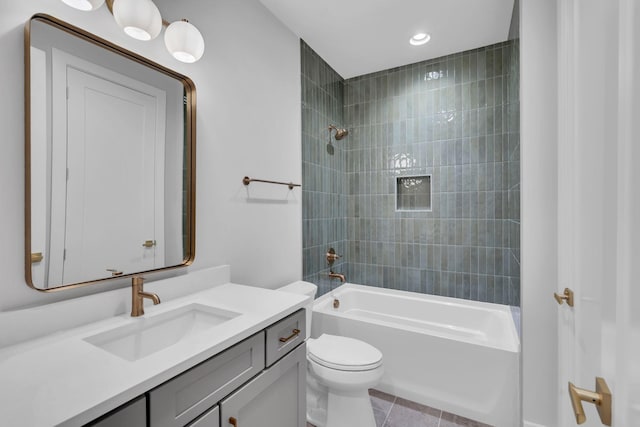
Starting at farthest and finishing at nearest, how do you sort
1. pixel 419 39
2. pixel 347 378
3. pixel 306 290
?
pixel 419 39 < pixel 306 290 < pixel 347 378

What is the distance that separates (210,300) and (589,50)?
59.9 inches

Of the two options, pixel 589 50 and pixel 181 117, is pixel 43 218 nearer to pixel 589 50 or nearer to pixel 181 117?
pixel 181 117

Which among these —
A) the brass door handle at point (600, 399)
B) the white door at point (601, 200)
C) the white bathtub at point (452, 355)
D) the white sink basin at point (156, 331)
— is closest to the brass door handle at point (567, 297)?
the white door at point (601, 200)

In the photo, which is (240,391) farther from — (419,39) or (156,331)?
(419,39)

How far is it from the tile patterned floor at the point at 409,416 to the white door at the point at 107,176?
4.84 ft

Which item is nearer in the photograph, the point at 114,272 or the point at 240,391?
the point at 240,391

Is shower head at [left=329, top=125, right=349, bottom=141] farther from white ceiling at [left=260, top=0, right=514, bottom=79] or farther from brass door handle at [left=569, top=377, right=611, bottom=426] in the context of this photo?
brass door handle at [left=569, top=377, right=611, bottom=426]

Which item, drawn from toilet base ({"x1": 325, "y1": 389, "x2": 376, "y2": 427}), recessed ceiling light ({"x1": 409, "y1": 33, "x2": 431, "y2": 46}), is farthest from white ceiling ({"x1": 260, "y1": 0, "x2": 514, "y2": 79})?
toilet base ({"x1": 325, "y1": 389, "x2": 376, "y2": 427})

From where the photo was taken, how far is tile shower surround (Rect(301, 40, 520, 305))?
2.48m

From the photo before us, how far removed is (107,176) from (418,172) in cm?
241

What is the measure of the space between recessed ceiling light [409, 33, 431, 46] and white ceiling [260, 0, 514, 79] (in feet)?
0.12

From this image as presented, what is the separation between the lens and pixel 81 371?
73 cm

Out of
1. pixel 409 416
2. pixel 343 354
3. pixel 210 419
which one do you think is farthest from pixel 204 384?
pixel 409 416

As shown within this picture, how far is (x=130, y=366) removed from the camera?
2.45 ft
